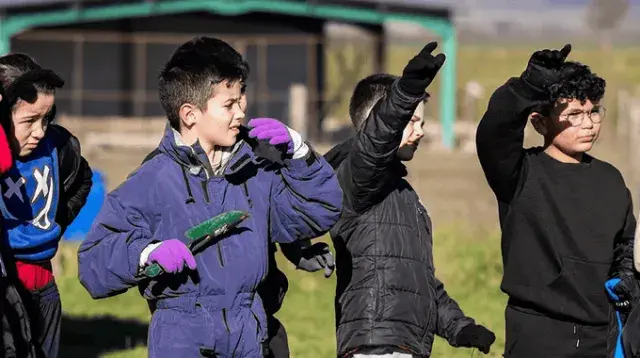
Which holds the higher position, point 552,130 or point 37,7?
point 37,7

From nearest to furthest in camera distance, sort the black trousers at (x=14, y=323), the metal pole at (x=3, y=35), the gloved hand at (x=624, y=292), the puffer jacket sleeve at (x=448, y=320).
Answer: the black trousers at (x=14, y=323)
the gloved hand at (x=624, y=292)
the puffer jacket sleeve at (x=448, y=320)
the metal pole at (x=3, y=35)

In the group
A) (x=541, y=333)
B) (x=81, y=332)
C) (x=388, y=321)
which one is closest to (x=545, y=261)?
(x=541, y=333)

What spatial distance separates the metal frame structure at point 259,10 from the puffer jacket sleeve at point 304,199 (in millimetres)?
17063

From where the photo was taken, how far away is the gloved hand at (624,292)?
475 cm

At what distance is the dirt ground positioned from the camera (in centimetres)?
1460

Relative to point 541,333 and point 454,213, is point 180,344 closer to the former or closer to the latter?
point 541,333

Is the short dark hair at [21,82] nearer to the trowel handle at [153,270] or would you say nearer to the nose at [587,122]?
the trowel handle at [153,270]

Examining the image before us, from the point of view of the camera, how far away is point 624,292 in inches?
188

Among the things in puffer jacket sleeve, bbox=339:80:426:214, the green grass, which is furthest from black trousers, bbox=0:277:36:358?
the green grass

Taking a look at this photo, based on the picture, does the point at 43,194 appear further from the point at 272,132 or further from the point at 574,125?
the point at 574,125

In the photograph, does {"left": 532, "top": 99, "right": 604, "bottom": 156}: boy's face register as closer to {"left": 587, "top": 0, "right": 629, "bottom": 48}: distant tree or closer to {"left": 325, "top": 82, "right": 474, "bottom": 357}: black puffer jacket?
{"left": 325, "top": 82, "right": 474, "bottom": 357}: black puffer jacket

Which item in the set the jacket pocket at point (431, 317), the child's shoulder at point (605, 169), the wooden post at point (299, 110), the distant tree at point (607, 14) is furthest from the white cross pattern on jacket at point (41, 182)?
the distant tree at point (607, 14)

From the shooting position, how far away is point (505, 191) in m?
5.07

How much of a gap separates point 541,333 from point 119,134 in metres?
15.6
